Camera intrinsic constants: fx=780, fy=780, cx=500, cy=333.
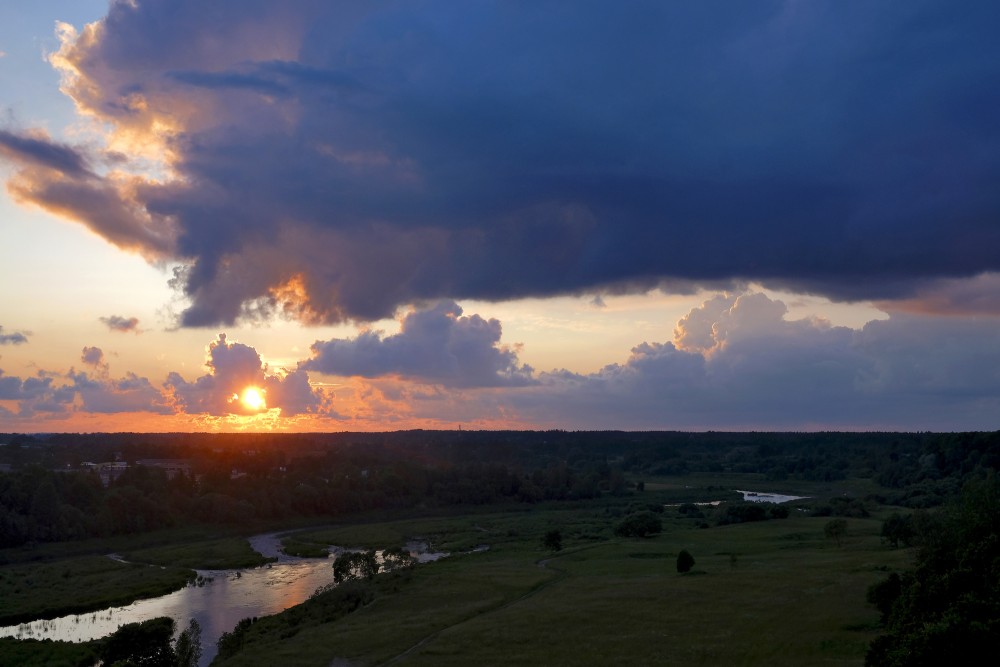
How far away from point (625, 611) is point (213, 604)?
4787 centimetres

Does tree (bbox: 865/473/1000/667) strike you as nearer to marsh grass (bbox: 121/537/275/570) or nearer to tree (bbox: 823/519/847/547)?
tree (bbox: 823/519/847/547)

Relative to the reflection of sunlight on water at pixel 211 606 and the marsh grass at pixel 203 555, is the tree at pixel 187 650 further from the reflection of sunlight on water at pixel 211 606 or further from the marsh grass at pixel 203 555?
the marsh grass at pixel 203 555

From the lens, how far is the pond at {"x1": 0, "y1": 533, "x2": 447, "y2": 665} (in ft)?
241

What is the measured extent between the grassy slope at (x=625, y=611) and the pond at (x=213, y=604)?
14.0 metres

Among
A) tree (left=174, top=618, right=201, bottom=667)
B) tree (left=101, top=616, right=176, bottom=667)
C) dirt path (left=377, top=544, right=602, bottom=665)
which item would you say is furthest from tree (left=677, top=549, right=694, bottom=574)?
tree (left=101, top=616, right=176, bottom=667)

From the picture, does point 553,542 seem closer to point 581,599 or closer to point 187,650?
point 581,599

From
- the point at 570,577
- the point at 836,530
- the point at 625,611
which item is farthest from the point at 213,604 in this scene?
the point at 836,530

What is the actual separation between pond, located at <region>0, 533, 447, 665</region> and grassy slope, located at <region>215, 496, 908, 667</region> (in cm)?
1398

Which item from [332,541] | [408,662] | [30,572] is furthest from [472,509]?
[408,662]

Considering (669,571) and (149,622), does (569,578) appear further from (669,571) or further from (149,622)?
(149,622)

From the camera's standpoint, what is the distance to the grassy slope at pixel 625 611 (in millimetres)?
51281

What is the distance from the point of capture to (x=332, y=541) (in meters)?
138

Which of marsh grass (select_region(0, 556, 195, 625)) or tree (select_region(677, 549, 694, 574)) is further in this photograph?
marsh grass (select_region(0, 556, 195, 625))

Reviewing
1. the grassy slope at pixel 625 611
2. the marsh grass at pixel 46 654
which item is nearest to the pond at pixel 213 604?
the marsh grass at pixel 46 654
